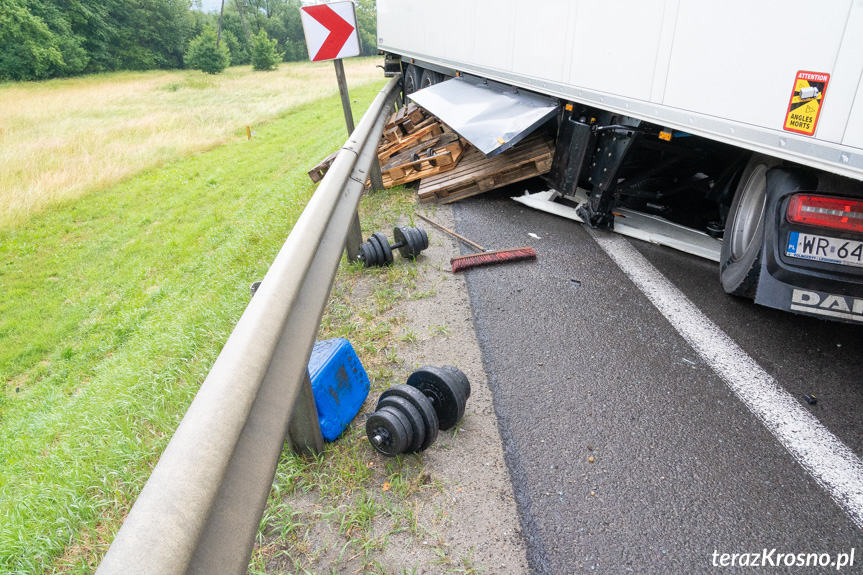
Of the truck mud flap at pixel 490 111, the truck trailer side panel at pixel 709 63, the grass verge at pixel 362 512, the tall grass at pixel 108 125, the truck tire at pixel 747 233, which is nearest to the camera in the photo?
the grass verge at pixel 362 512

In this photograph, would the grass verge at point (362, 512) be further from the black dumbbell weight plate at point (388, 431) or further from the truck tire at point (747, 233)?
the truck tire at point (747, 233)

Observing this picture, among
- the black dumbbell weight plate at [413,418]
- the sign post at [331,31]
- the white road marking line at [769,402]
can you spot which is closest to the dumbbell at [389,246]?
the white road marking line at [769,402]

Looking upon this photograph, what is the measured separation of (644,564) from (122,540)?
→ 175cm

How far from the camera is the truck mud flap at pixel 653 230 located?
4.61 metres

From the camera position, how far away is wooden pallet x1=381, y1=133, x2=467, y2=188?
22.7 feet

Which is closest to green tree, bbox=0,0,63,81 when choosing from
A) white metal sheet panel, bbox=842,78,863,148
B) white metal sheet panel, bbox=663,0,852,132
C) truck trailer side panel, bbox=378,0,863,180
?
truck trailer side panel, bbox=378,0,863,180

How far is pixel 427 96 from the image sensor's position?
8.37 m

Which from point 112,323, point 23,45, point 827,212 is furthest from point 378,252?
point 23,45

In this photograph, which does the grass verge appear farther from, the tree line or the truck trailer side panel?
the tree line

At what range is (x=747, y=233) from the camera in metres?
3.75

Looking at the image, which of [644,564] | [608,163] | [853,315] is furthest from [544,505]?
[608,163]

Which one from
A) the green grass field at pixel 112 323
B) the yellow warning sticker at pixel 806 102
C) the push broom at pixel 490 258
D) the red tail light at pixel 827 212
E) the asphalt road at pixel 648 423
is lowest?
the green grass field at pixel 112 323

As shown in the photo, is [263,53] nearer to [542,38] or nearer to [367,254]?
[542,38]

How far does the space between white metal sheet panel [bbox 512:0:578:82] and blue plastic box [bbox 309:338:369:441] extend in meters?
4.04
